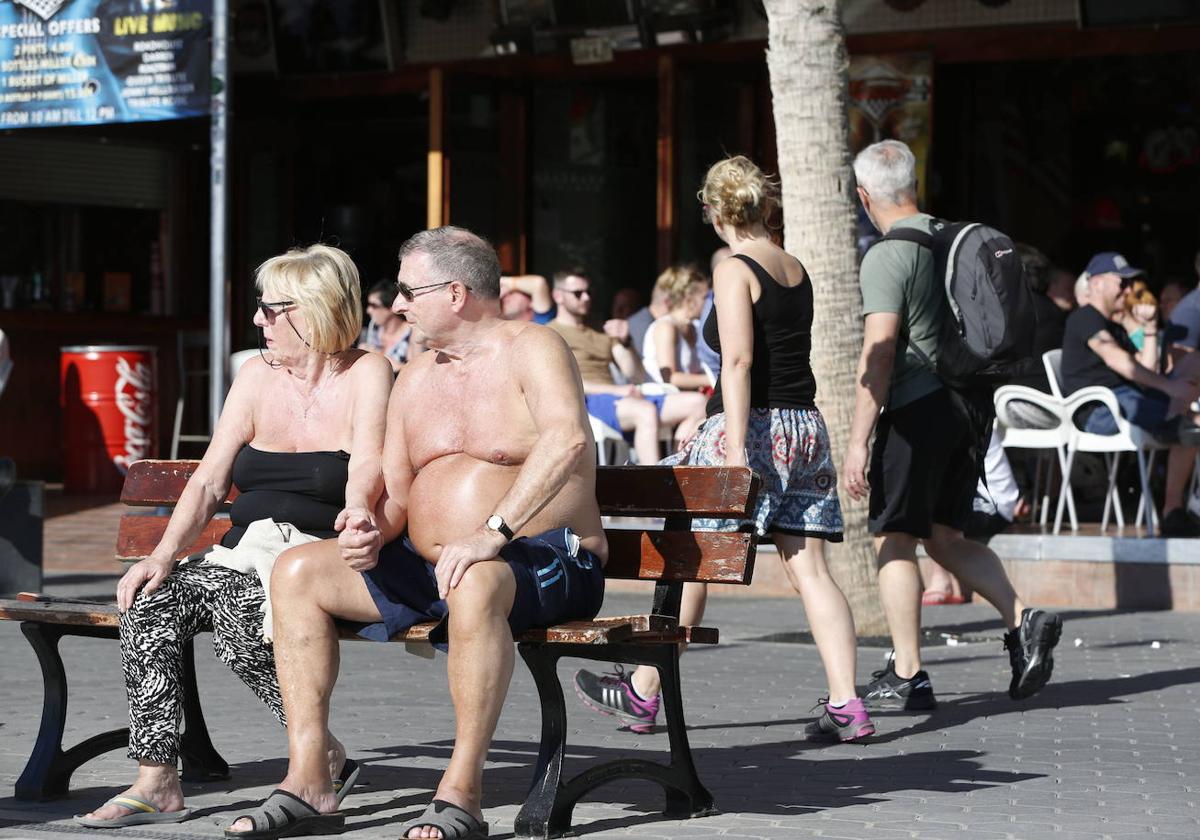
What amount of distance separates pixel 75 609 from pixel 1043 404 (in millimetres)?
6997

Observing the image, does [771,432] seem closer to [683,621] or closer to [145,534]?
[683,621]

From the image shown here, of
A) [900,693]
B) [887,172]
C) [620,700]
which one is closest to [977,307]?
[887,172]

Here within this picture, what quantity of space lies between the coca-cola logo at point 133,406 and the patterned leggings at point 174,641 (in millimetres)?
11092

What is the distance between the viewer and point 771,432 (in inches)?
261

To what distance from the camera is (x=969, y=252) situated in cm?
706

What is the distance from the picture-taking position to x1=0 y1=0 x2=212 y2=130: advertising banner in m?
12.6

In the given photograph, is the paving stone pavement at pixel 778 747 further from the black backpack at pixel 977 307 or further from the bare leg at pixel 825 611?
the black backpack at pixel 977 307

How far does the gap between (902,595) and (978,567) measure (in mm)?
388

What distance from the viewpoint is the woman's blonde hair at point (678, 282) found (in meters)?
13.1

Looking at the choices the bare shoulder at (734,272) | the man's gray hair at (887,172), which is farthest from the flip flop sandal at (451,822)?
the man's gray hair at (887,172)

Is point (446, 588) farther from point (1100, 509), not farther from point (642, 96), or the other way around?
point (642, 96)

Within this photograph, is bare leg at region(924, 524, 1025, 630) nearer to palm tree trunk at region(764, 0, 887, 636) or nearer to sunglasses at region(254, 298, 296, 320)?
palm tree trunk at region(764, 0, 887, 636)

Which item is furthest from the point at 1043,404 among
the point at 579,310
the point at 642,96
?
the point at 642,96

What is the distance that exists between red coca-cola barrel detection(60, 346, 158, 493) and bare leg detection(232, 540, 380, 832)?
1148 cm
